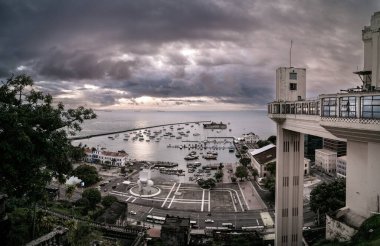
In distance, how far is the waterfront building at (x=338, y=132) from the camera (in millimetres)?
13789

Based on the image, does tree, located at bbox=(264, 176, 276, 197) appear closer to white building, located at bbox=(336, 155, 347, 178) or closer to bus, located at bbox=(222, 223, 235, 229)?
bus, located at bbox=(222, 223, 235, 229)

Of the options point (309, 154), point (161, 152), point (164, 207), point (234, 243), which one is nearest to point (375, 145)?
point (234, 243)

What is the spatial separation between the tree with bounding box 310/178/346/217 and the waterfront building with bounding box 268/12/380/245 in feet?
37.9

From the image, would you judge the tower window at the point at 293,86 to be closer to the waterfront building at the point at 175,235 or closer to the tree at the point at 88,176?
the waterfront building at the point at 175,235

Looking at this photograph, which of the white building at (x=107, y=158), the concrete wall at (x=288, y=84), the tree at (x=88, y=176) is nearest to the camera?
the concrete wall at (x=288, y=84)

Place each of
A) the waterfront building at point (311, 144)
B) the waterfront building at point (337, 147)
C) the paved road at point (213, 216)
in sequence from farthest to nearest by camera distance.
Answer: the waterfront building at point (311, 144), the waterfront building at point (337, 147), the paved road at point (213, 216)

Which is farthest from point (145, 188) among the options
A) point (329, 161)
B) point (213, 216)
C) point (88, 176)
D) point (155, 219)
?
point (329, 161)

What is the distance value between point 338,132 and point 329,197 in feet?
76.5

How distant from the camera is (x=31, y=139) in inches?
487

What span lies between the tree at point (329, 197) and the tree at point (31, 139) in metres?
30.8

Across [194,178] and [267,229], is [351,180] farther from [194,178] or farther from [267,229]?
[194,178]

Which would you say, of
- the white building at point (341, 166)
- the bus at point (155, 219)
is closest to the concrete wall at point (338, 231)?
the bus at point (155, 219)

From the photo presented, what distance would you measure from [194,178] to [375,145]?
175 feet

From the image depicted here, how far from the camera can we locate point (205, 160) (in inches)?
3723
